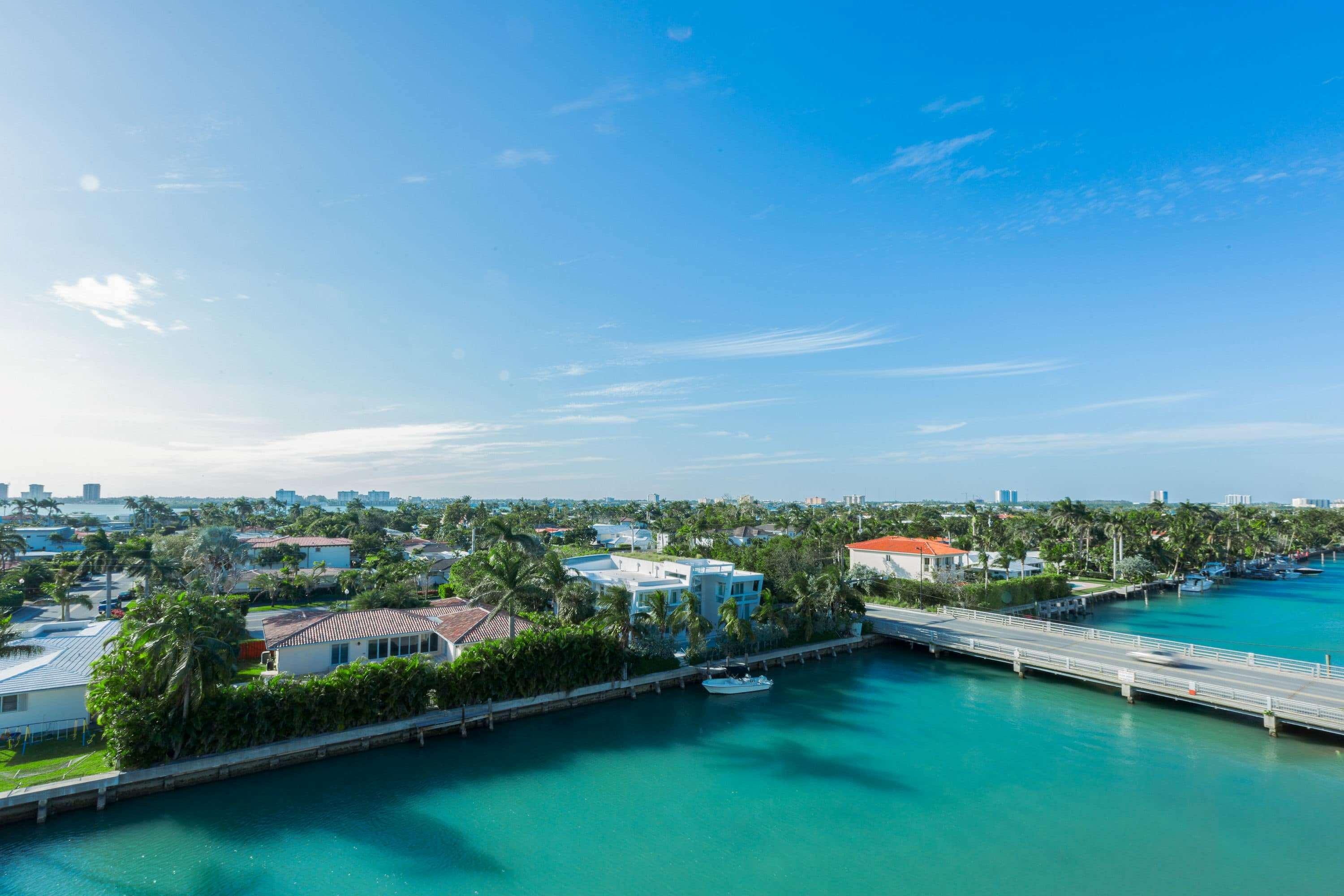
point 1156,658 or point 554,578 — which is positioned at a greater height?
point 554,578

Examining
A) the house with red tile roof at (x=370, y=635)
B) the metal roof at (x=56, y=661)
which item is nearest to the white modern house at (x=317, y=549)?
the metal roof at (x=56, y=661)

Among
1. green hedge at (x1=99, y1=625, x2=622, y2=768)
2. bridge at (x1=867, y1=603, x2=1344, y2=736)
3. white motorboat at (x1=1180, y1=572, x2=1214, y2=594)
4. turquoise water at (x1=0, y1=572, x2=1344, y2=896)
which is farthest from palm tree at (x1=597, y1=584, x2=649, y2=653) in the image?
white motorboat at (x1=1180, y1=572, x2=1214, y2=594)

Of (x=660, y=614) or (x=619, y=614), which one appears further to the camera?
(x=660, y=614)

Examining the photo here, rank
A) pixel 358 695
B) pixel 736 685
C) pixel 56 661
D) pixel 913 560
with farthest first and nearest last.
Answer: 1. pixel 913 560
2. pixel 736 685
3. pixel 56 661
4. pixel 358 695

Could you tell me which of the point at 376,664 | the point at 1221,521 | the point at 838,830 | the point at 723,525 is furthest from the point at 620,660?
the point at 1221,521

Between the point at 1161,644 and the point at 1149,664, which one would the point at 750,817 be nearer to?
the point at 1149,664

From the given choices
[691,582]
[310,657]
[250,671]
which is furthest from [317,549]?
[691,582]

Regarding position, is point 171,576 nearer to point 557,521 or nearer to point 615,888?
point 615,888

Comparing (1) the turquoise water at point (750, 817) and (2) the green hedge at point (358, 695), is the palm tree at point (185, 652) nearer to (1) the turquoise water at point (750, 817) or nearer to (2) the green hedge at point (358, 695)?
(2) the green hedge at point (358, 695)
